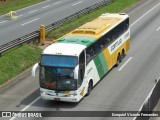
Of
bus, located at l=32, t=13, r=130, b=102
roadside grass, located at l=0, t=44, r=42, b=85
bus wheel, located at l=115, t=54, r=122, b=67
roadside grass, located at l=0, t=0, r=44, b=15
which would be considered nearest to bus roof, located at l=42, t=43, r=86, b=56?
bus, located at l=32, t=13, r=130, b=102

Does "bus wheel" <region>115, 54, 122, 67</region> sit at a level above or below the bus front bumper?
below

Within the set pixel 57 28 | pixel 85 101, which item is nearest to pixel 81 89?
pixel 85 101

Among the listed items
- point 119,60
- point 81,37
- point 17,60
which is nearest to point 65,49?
point 81,37

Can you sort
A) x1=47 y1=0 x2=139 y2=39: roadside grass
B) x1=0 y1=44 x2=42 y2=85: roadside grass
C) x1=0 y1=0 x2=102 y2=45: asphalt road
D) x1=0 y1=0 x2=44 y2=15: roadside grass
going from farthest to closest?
x1=0 y1=0 x2=44 y2=15: roadside grass
x1=0 y1=0 x2=102 y2=45: asphalt road
x1=47 y1=0 x2=139 y2=39: roadside grass
x1=0 y1=44 x2=42 y2=85: roadside grass

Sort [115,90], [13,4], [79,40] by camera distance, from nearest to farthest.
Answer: [79,40] < [115,90] < [13,4]

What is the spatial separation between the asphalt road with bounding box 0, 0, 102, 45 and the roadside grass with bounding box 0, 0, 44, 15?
1638mm

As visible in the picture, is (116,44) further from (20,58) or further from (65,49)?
(65,49)

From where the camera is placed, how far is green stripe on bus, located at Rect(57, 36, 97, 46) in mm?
24592

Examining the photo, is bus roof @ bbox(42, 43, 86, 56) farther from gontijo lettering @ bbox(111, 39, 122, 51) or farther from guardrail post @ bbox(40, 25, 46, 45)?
guardrail post @ bbox(40, 25, 46, 45)

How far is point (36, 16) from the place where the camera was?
50.4 meters

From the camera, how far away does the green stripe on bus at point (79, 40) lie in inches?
968

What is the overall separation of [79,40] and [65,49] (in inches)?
75.9

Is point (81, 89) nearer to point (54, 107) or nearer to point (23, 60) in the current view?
point (54, 107)

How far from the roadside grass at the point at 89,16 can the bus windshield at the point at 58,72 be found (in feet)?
47.1
